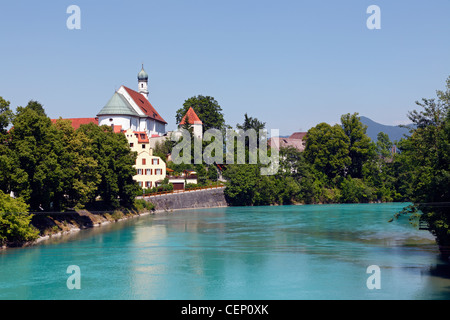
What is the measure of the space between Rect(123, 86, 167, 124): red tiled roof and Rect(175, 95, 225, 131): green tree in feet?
17.2

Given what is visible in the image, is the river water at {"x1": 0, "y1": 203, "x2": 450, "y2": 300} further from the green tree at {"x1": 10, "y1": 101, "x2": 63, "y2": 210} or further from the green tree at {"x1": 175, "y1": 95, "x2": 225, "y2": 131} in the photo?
the green tree at {"x1": 175, "y1": 95, "x2": 225, "y2": 131}

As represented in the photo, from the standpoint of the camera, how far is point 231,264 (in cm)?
3047

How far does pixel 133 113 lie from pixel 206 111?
1556 cm

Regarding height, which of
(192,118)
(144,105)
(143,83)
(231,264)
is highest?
(143,83)

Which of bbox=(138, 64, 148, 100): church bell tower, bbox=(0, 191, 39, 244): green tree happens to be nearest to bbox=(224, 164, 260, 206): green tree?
bbox=(138, 64, 148, 100): church bell tower

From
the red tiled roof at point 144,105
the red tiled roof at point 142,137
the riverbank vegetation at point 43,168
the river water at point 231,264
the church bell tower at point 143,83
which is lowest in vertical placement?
the river water at point 231,264

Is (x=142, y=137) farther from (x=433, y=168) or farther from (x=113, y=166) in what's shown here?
(x=433, y=168)

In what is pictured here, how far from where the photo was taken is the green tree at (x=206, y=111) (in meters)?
106

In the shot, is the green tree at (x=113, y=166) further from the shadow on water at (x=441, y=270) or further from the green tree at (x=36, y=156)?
the shadow on water at (x=441, y=270)

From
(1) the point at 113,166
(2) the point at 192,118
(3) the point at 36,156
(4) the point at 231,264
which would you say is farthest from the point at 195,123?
(4) the point at 231,264

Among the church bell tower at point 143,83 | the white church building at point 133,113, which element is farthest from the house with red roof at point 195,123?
the church bell tower at point 143,83

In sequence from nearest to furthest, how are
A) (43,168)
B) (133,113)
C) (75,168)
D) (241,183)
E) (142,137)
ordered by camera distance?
(43,168), (75,168), (241,183), (142,137), (133,113)

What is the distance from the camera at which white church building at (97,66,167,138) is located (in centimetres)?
9600

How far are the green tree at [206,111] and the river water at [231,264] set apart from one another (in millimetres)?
59207
